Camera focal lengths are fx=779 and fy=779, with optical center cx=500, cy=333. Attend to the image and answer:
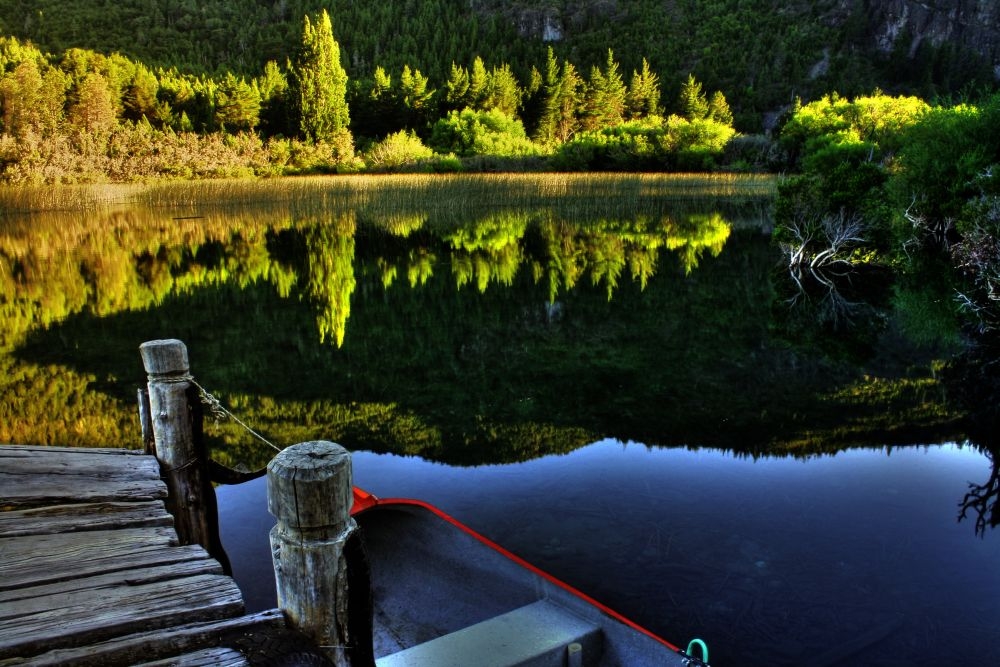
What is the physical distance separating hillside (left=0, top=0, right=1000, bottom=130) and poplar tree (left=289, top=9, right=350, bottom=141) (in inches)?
1139

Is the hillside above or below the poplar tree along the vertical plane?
above

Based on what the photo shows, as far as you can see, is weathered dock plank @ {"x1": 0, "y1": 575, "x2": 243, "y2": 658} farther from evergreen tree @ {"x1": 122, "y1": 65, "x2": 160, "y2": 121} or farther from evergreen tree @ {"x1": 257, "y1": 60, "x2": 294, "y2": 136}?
evergreen tree @ {"x1": 257, "y1": 60, "x2": 294, "y2": 136}

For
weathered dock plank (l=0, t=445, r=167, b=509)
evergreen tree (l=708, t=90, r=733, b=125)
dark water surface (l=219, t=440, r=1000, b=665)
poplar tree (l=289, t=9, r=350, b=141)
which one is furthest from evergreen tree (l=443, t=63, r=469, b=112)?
weathered dock plank (l=0, t=445, r=167, b=509)

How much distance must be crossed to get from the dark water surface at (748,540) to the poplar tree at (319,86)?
54534mm

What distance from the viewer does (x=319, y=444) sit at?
2.39 meters

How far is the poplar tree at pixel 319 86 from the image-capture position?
59716 millimetres

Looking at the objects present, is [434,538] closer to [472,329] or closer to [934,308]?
[472,329]

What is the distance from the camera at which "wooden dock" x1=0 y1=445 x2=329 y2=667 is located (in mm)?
2576

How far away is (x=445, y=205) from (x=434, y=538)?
119 feet

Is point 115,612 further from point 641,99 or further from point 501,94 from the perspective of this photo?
point 641,99

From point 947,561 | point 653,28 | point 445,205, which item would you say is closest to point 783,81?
point 653,28

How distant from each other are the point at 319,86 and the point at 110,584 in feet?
203

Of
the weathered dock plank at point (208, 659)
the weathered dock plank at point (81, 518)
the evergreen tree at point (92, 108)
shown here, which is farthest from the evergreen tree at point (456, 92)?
the weathered dock plank at point (208, 659)

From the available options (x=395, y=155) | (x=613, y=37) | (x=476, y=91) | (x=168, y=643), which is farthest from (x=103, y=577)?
(x=613, y=37)
